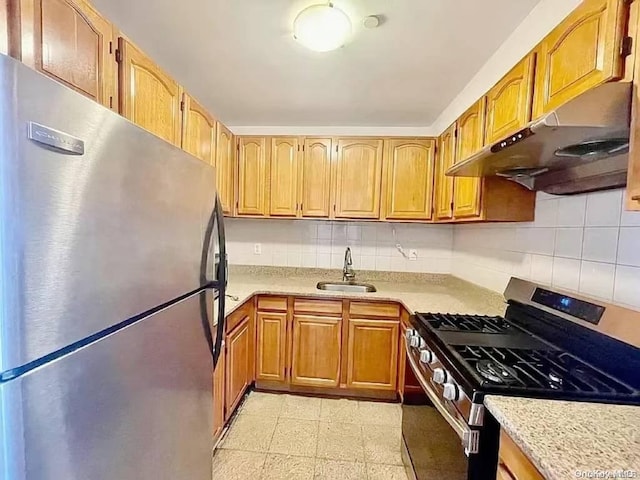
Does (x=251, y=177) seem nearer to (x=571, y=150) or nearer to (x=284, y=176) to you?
(x=284, y=176)

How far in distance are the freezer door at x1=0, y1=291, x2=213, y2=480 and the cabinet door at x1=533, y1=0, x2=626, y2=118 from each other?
4.85 ft

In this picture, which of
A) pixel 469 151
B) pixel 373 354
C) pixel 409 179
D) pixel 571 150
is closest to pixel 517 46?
pixel 469 151

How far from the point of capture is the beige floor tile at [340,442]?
2.05 m

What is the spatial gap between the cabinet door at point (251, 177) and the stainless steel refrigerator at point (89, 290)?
1.92m

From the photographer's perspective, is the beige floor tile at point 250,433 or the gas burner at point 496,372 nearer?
the gas burner at point 496,372

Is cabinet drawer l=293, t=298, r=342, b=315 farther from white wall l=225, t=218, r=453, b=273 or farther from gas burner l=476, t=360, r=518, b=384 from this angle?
gas burner l=476, t=360, r=518, b=384

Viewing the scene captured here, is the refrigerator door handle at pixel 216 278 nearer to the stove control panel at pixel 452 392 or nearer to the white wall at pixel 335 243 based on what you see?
the stove control panel at pixel 452 392

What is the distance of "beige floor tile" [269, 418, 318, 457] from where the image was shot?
208 cm

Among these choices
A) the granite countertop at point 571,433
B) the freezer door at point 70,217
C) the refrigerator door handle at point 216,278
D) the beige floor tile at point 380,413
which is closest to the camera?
the freezer door at point 70,217

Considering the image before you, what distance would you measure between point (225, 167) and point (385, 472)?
2365 millimetres

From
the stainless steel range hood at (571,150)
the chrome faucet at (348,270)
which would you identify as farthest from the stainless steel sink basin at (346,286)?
the stainless steel range hood at (571,150)

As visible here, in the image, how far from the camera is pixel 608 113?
94 cm

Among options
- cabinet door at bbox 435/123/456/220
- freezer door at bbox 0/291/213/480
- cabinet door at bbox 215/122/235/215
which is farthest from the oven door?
cabinet door at bbox 215/122/235/215

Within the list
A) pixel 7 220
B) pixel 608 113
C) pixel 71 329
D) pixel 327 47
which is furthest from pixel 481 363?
pixel 327 47
